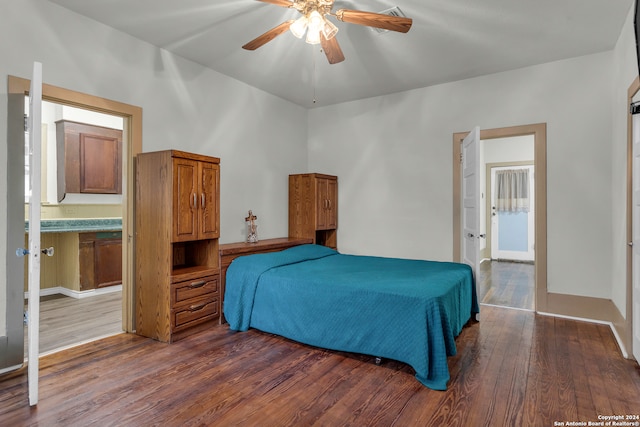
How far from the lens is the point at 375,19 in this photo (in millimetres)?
2275

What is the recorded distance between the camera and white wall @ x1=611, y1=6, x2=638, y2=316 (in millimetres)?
2791

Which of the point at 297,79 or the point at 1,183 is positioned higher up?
the point at 297,79

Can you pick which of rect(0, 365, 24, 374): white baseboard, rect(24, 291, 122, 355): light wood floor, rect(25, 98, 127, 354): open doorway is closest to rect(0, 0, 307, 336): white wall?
rect(0, 365, 24, 374): white baseboard

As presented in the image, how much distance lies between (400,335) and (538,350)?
4.19 feet

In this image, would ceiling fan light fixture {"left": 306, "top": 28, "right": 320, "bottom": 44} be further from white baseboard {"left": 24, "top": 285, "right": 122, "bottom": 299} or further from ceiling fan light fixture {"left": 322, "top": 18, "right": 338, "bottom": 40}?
white baseboard {"left": 24, "top": 285, "right": 122, "bottom": 299}

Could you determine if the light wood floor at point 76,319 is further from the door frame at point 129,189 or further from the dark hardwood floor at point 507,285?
the dark hardwood floor at point 507,285

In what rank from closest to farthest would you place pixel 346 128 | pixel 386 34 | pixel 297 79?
pixel 386 34
pixel 297 79
pixel 346 128

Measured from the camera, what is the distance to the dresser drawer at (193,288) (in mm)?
3023

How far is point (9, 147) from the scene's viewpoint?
249 centimetres

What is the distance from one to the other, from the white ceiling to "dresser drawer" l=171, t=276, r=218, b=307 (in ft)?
7.36

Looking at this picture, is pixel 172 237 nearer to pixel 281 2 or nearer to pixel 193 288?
pixel 193 288

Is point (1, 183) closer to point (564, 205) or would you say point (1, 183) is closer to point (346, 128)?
point (346, 128)

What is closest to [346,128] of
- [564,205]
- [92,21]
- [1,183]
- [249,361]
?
[564,205]

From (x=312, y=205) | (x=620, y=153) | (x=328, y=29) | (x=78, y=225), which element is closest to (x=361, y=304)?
(x=328, y=29)
